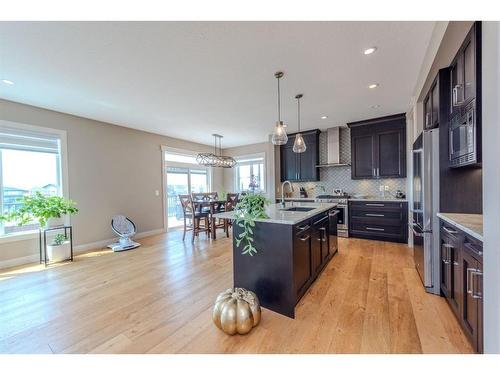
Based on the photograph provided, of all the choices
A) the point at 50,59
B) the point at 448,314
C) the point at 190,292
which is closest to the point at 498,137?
Result: the point at 448,314

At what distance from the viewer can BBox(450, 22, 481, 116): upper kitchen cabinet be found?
1460 mm

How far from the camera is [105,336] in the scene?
5.58ft

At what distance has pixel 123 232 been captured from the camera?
4359 millimetres

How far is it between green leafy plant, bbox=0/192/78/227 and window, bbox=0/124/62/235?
22cm

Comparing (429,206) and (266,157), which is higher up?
(266,157)

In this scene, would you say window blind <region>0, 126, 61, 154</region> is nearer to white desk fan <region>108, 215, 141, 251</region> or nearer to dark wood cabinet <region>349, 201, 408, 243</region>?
white desk fan <region>108, 215, 141, 251</region>

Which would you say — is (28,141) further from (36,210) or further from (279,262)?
(279,262)

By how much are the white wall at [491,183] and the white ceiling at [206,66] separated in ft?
3.61

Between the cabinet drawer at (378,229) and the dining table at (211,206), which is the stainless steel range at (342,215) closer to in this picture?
the cabinet drawer at (378,229)

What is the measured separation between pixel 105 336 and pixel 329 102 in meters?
4.17

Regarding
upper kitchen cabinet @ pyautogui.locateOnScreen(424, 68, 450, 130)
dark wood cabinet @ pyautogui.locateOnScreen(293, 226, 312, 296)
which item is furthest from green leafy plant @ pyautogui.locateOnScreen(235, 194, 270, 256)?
upper kitchen cabinet @ pyautogui.locateOnScreen(424, 68, 450, 130)

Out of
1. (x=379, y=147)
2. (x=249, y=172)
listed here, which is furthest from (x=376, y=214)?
(x=249, y=172)

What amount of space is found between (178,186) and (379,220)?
16.9 feet

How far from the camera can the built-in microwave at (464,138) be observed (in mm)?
Answer: 1552
